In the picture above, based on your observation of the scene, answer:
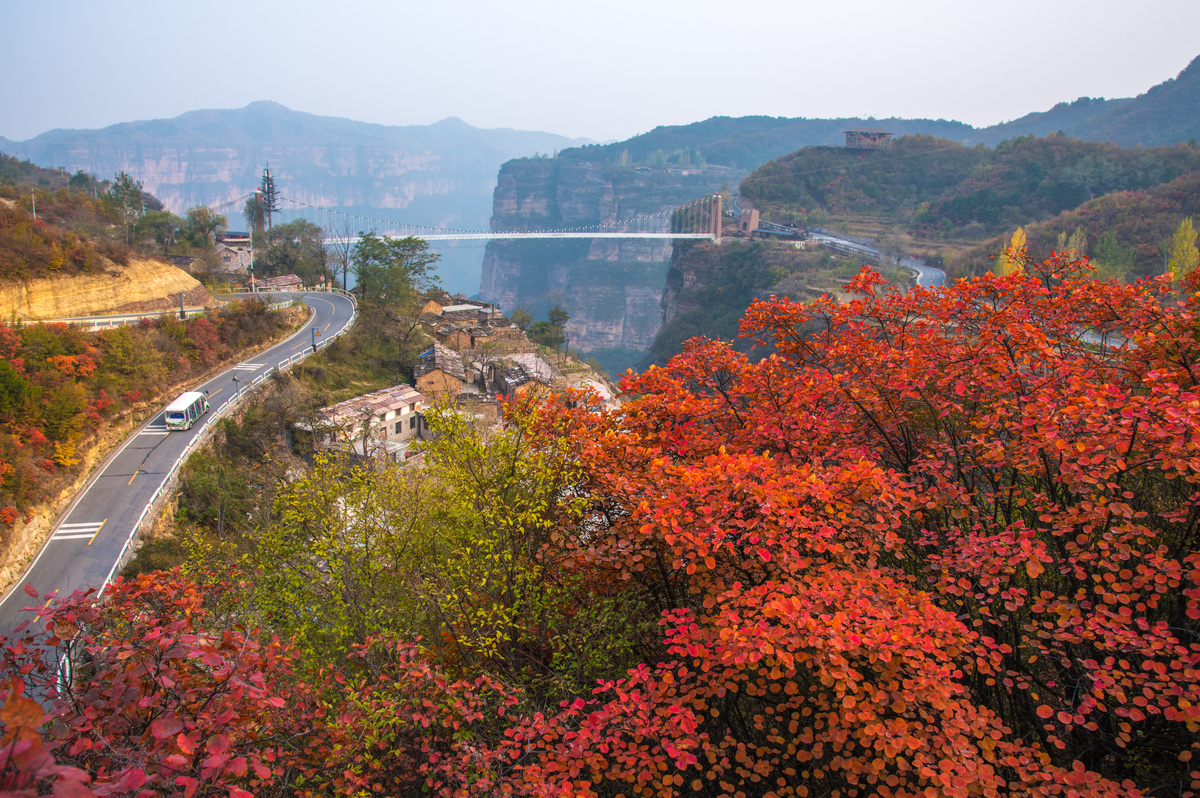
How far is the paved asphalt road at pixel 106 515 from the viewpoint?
16.9 meters

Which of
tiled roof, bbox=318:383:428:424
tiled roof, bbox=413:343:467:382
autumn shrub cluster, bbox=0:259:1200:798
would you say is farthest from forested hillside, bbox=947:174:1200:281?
autumn shrub cluster, bbox=0:259:1200:798

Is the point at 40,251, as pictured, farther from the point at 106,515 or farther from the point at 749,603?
the point at 749,603

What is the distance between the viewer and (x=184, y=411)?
2467cm

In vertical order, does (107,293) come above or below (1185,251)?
below

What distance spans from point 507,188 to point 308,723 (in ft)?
604

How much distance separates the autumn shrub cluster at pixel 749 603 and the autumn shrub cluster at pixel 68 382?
16.3m

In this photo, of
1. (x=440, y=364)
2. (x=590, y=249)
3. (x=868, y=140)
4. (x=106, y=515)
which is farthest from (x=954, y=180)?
(x=106, y=515)

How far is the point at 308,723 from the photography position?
515 cm

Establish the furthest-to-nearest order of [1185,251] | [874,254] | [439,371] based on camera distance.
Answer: [874,254] → [1185,251] → [439,371]

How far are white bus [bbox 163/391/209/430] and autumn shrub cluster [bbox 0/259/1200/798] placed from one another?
19.7 metres

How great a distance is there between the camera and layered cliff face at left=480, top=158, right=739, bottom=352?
458ft

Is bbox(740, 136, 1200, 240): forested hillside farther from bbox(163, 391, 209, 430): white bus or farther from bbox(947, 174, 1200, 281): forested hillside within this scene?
bbox(163, 391, 209, 430): white bus

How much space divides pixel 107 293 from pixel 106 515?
17724mm

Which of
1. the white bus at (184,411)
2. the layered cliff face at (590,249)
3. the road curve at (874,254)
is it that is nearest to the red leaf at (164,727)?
the white bus at (184,411)
